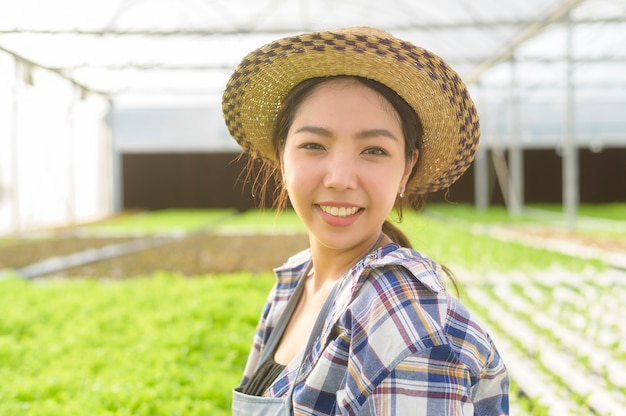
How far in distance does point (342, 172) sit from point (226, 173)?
17.9 metres

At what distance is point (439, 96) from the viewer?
1.14 m

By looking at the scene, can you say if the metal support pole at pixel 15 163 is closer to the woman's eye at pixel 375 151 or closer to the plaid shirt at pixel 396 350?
the woman's eye at pixel 375 151

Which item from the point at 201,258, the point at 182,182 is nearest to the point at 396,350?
the point at 201,258

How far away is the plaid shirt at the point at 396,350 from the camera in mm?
850

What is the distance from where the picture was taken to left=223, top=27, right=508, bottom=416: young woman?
0.87 m

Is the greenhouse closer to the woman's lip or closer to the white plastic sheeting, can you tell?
the white plastic sheeting

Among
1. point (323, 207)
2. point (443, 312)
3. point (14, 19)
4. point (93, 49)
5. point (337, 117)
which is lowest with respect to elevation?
point (443, 312)

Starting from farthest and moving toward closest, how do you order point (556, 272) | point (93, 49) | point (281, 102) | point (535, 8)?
point (93, 49), point (535, 8), point (556, 272), point (281, 102)

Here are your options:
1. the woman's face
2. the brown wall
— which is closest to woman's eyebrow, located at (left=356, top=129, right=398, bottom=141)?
the woman's face

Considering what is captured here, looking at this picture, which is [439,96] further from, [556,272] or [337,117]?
[556,272]

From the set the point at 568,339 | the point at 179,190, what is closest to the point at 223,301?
the point at 568,339

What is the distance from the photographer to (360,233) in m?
1.13

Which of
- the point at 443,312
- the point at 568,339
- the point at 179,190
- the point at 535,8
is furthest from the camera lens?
the point at 179,190

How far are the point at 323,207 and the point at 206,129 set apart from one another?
18.6 meters
